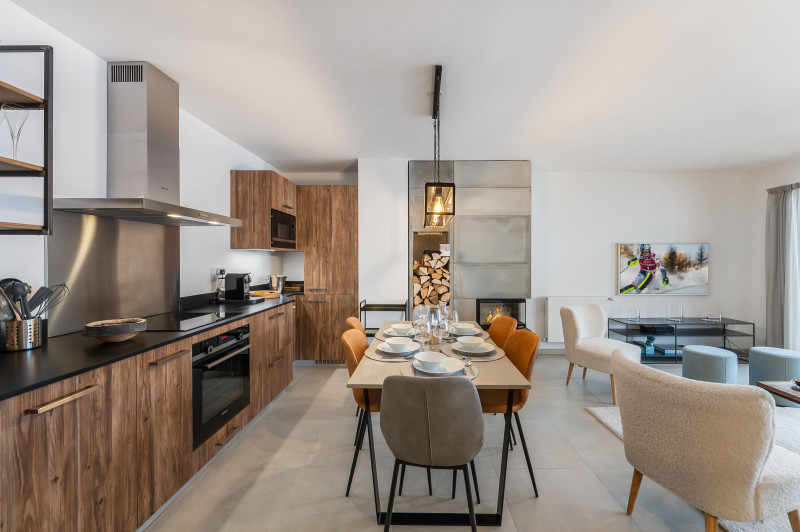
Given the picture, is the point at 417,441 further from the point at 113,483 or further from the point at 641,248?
the point at 641,248

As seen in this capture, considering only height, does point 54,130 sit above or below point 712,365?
above

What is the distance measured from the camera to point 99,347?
5.39 feet

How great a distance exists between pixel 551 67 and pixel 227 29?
1.95 m

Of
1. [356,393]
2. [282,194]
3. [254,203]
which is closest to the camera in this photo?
[356,393]

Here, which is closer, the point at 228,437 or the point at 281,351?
the point at 228,437

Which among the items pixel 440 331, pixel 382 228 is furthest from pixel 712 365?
pixel 382 228

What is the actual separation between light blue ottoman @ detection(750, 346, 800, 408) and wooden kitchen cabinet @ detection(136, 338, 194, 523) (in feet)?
16.0

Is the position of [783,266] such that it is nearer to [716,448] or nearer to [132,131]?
[716,448]

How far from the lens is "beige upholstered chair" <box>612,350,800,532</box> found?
52.7 inches

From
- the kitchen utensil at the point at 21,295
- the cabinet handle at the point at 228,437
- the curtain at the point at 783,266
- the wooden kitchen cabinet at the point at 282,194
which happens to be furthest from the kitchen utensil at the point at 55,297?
the curtain at the point at 783,266

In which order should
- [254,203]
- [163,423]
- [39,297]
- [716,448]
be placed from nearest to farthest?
[716,448]
[39,297]
[163,423]
[254,203]

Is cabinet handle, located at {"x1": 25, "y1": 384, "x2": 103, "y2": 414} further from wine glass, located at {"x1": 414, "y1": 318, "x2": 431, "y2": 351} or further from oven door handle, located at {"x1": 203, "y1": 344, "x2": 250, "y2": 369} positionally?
wine glass, located at {"x1": 414, "y1": 318, "x2": 431, "y2": 351}

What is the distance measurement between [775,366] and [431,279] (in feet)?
11.4

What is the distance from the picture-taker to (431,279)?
15.0 ft
